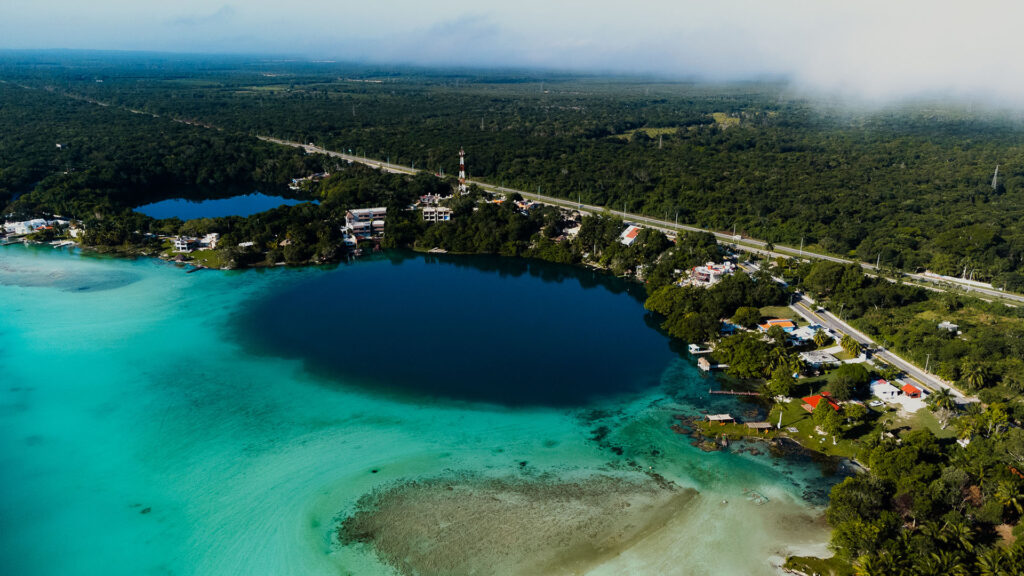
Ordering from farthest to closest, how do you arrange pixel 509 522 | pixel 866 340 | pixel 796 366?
1. pixel 866 340
2. pixel 796 366
3. pixel 509 522

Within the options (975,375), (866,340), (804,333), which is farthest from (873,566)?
(866,340)

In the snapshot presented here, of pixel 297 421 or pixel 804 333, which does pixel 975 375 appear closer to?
pixel 804 333

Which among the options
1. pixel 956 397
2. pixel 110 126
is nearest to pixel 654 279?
pixel 956 397

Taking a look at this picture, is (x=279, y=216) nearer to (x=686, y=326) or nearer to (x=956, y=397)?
(x=686, y=326)

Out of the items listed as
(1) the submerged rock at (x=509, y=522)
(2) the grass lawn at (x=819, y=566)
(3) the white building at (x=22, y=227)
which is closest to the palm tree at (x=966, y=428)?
(2) the grass lawn at (x=819, y=566)

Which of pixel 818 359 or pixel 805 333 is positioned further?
pixel 805 333

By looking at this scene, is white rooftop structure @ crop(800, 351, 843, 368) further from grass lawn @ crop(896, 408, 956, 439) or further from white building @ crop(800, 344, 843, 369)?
grass lawn @ crop(896, 408, 956, 439)
